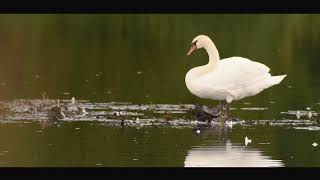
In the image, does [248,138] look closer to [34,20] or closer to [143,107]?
[143,107]

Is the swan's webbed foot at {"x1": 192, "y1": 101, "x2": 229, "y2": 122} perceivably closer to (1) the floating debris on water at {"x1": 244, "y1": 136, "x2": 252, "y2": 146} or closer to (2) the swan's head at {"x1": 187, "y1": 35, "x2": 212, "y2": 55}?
(2) the swan's head at {"x1": 187, "y1": 35, "x2": 212, "y2": 55}

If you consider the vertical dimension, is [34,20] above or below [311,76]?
above

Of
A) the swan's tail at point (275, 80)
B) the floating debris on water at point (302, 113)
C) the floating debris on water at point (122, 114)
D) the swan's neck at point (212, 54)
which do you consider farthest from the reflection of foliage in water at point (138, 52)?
the swan's neck at point (212, 54)

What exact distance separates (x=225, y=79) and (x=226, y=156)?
3.62 metres

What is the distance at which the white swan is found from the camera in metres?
19.4

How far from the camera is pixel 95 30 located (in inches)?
1534

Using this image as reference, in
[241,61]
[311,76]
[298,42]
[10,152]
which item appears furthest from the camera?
[298,42]

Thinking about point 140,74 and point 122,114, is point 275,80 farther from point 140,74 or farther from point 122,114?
point 140,74

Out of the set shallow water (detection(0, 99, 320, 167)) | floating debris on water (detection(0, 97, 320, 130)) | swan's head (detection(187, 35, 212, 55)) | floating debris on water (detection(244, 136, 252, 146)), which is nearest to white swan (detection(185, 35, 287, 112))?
swan's head (detection(187, 35, 212, 55))

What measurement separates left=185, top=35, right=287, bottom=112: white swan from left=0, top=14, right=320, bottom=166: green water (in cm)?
58

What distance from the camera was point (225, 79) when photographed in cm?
1944

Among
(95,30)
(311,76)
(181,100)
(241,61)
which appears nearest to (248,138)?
(241,61)

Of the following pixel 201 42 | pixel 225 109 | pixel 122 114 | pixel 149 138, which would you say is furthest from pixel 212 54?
pixel 149 138

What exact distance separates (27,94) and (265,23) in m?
19.6
